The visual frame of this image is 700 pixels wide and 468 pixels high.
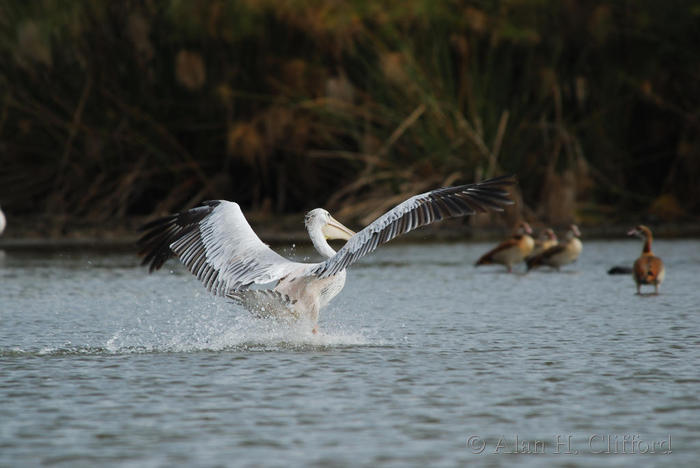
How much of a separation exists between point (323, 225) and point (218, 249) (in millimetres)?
792

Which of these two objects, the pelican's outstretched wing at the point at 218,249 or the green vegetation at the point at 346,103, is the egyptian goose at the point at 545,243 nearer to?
the green vegetation at the point at 346,103

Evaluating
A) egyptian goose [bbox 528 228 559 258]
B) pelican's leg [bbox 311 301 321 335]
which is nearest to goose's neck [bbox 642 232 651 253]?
egyptian goose [bbox 528 228 559 258]

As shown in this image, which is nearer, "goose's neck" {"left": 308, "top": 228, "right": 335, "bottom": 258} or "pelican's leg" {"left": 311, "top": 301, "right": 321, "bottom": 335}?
"pelican's leg" {"left": 311, "top": 301, "right": 321, "bottom": 335}

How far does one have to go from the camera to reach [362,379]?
20.7 feet

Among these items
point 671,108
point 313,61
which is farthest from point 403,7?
point 671,108

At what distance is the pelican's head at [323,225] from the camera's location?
27.1 feet

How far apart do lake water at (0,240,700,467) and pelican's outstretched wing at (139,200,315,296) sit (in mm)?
439

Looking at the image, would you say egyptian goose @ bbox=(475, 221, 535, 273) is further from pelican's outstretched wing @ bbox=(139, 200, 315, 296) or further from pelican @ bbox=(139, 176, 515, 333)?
pelican's outstretched wing @ bbox=(139, 200, 315, 296)

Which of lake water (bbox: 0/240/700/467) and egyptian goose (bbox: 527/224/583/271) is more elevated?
egyptian goose (bbox: 527/224/583/271)

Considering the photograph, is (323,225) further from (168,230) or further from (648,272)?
(648,272)

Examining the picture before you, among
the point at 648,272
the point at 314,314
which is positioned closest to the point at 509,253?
the point at 648,272

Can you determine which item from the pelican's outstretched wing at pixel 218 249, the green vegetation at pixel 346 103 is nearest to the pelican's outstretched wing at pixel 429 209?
the pelican's outstretched wing at pixel 218 249

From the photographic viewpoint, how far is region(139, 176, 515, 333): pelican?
6.88m

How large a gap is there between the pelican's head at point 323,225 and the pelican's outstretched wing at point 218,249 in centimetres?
40
